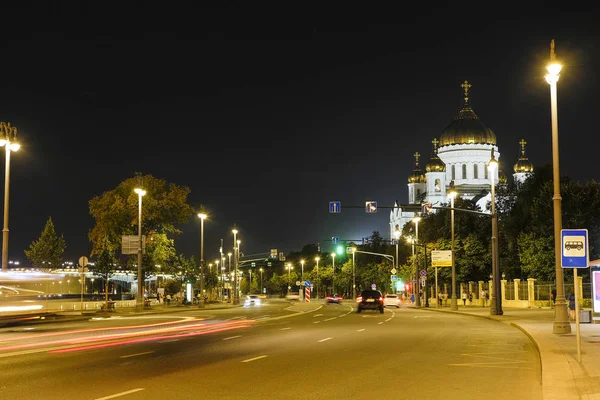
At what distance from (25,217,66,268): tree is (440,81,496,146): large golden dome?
7465cm

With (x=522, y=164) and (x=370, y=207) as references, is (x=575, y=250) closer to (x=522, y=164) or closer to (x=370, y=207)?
(x=370, y=207)

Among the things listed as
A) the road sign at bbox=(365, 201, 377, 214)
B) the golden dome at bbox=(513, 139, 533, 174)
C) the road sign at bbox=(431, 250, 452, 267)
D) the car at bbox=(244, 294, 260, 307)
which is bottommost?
the car at bbox=(244, 294, 260, 307)

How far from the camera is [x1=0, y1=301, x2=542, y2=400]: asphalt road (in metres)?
13.3

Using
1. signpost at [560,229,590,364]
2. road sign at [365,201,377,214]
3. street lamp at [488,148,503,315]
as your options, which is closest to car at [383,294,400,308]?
road sign at [365,201,377,214]

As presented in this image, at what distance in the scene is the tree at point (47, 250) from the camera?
122 meters

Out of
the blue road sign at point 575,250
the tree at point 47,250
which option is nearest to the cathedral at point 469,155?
the tree at point 47,250

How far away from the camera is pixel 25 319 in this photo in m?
37.0

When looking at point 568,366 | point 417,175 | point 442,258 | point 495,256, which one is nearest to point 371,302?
point 495,256

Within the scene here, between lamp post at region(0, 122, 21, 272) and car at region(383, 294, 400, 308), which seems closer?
lamp post at region(0, 122, 21, 272)

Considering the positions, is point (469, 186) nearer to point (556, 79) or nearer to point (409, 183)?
point (409, 183)

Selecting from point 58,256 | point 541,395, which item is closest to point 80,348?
point 541,395

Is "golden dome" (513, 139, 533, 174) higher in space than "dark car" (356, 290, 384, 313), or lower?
higher

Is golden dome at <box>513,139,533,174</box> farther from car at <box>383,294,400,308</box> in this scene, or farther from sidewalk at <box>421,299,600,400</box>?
sidewalk at <box>421,299,600,400</box>

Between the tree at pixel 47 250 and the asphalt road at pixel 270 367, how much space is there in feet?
325
